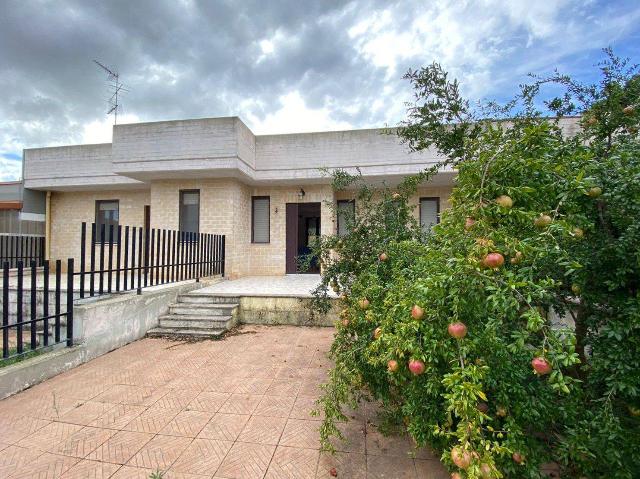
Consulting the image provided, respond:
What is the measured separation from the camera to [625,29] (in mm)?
3012

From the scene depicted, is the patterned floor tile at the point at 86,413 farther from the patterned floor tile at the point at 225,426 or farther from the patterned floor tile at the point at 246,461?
the patterned floor tile at the point at 246,461

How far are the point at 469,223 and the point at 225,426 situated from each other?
2.52 m

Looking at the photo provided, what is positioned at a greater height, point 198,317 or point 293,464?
point 198,317

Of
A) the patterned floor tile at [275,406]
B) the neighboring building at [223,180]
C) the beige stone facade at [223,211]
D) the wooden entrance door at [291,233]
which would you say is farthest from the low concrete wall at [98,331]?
the wooden entrance door at [291,233]

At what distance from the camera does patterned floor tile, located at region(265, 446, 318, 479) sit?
6.61 ft

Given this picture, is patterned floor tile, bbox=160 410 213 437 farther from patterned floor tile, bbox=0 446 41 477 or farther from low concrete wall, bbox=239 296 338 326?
low concrete wall, bbox=239 296 338 326

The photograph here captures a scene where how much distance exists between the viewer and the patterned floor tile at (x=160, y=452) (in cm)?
211

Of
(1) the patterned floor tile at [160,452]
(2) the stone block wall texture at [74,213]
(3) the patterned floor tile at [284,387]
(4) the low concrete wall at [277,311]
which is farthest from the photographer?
(2) the stone block wall texture at [74,213]

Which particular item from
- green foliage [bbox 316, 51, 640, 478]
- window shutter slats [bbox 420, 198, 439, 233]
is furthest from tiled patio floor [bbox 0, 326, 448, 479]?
window shutter slats [bbox 420, 198, 439, 233]

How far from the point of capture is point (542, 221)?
1332 millimetres

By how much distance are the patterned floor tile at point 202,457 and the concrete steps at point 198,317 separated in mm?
2798

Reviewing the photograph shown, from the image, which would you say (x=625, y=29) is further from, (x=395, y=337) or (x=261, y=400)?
(x=261, y=400)

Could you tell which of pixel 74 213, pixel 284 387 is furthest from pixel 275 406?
pixel 74 213

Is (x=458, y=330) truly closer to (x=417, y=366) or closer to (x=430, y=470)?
(x=417, y=366)
